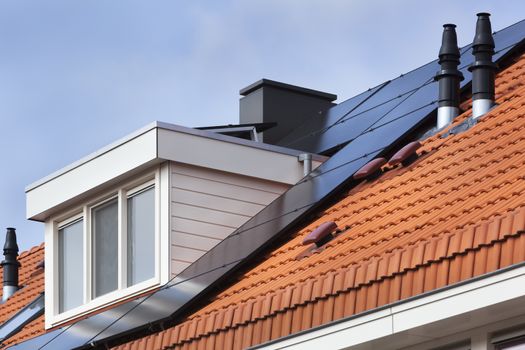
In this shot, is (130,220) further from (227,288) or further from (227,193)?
(227,288)

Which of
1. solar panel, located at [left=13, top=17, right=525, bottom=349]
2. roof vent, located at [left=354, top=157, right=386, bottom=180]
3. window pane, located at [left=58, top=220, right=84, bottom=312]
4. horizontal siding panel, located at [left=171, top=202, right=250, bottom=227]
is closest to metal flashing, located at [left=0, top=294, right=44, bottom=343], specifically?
window pane, located at [left=58, top=220, right=84, bottom=312]

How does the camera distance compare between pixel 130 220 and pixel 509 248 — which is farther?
pixel 130 220

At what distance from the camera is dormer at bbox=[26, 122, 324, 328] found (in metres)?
16.8

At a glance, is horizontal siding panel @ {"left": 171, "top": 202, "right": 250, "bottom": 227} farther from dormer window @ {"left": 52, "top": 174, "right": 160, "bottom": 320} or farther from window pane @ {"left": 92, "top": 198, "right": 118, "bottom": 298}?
window pane @ {"left": 92, "top": 198, "right": 118, "bottom": 298}

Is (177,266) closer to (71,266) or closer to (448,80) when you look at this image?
(71,266)

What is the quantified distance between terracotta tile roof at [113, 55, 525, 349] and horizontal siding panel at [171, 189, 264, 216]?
162 centimetres

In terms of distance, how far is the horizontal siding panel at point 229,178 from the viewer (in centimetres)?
1694

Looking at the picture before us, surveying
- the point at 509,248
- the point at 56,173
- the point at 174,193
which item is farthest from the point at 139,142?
the point at 509,248

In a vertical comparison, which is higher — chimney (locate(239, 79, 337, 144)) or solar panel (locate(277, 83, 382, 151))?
chimney (locate(239, 79, 337, 144))

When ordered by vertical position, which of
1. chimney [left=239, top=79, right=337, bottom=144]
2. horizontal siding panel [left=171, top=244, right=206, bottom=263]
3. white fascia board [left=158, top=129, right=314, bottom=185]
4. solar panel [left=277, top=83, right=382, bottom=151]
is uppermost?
chimney [left=239, top=79, right=337, bottom=144]

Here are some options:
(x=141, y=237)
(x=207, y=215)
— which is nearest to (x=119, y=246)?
(x=141, y=237)

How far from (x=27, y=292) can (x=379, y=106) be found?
6.00 meters

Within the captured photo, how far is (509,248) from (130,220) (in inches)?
290

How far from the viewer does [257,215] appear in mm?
17047
